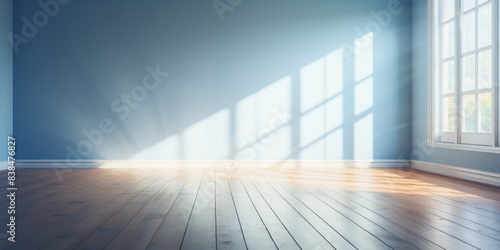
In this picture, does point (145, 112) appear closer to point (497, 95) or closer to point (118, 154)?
point (118, 154)

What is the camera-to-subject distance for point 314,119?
221 inches

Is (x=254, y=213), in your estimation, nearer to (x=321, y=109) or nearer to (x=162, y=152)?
(x=162, y=152)

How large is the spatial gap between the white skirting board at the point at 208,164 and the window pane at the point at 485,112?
5.15ft

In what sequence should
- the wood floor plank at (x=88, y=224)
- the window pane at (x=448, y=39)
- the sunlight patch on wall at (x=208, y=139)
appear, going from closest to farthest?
the wood floor plank at (x=88, y=224), the window pane at (x=448, y=39), the sunlight patch on wall at (x=208, y=139)

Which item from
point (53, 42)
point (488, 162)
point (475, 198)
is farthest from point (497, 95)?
point (53, 42)

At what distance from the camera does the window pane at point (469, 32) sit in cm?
424

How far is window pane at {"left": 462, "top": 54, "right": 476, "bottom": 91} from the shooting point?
4.25m

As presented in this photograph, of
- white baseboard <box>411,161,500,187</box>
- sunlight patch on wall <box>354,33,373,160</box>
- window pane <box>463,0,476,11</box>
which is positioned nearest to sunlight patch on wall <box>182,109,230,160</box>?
sunlight patch on wall <box>354,33,373,160</box>

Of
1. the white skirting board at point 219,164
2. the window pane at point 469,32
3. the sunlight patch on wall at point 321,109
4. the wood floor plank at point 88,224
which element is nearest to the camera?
the wood floor plank at point 88,224

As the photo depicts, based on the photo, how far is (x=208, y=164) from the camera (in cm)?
548

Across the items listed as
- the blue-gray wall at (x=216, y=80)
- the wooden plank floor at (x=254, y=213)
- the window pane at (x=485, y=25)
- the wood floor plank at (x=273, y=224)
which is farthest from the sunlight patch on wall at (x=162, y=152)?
the window pane at (x=485, y=25)

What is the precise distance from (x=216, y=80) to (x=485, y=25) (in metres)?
3.12

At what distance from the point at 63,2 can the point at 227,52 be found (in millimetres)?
2216

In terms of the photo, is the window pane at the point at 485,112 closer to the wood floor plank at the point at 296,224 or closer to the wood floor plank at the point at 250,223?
the wood floor plank at the point at 296,224
